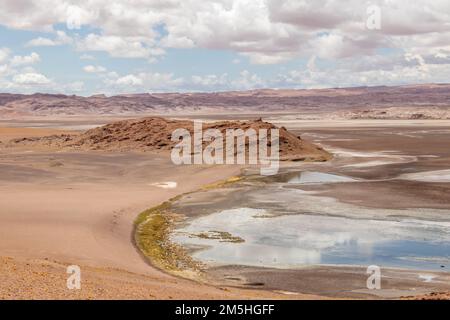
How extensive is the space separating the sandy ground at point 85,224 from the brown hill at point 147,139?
8983 millimetres

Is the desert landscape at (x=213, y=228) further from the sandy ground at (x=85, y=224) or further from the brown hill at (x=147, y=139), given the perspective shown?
the brown hill at (x=147, y=139)

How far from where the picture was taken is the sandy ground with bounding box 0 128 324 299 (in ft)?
41.9

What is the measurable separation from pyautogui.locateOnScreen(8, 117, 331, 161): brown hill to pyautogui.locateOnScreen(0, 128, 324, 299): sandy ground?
354 inches

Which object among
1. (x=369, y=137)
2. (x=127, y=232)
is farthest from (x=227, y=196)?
(x=369, y=137)

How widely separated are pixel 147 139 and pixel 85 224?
3652cm

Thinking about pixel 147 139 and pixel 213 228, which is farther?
pixel 147 139

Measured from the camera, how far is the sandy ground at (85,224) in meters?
12.8

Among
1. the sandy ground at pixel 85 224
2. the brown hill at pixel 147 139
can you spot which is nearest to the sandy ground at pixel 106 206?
the sandy ground at pixel 85 224

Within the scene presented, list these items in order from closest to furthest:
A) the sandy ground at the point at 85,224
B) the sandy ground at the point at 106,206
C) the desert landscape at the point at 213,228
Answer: the sandy ground at the point at 85,224 < the sandy ground at the point at 106,206 < the desert landscape at the point at 213,228

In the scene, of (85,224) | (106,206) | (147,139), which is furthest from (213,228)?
(147,139)

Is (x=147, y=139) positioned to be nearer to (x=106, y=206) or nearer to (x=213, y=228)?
(x=106, y=206)

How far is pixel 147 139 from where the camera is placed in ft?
193

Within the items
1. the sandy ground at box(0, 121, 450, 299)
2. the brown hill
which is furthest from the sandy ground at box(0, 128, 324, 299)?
the brown hill
